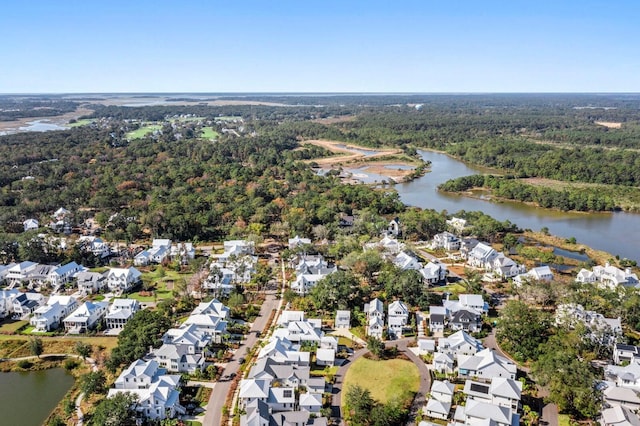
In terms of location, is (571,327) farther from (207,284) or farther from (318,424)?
(207,284)

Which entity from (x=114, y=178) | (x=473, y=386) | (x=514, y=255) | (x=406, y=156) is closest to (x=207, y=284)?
(x=473, y=386)

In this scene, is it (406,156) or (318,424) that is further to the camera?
(406,156)

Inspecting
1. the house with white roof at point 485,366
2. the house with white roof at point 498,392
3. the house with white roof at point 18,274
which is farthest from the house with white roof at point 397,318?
the house with white roof at point 18,274

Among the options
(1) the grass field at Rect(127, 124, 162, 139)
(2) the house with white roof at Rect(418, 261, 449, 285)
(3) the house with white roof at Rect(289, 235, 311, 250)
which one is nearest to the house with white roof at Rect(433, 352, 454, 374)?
(2) the house with white roof at Rect(418, 261, 449, 285)

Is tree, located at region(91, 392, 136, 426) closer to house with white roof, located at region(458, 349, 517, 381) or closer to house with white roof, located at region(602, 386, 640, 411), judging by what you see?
house with white roof, located at region(458, 349, 517, 381)

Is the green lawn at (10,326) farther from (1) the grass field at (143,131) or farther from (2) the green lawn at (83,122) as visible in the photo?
(2) the green lawn at (83,122)

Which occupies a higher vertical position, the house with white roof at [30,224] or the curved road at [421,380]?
the house with white roof at [30,224]

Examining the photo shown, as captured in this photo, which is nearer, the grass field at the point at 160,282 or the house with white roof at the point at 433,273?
the grass field at the point at 160,282

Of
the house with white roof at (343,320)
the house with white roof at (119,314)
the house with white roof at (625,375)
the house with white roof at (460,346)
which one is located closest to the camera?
the house with white roof at (625,375)
